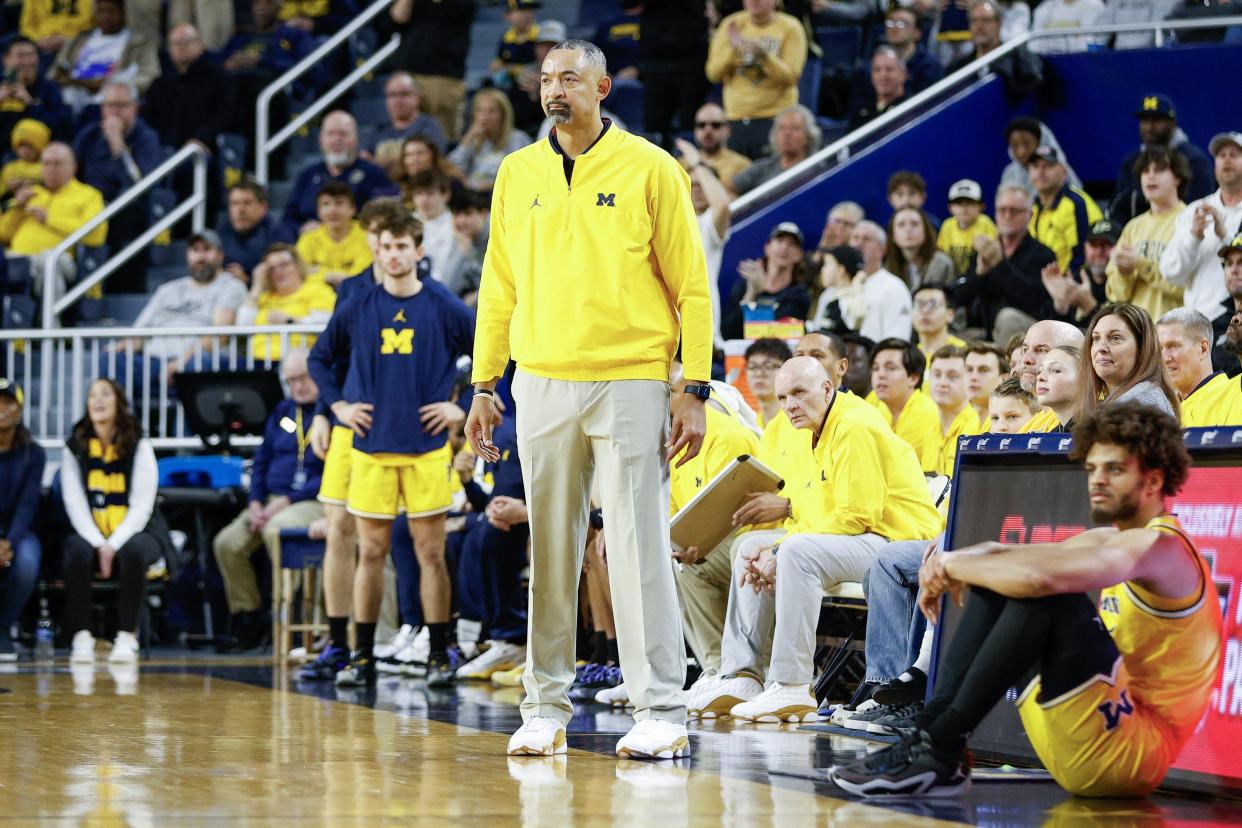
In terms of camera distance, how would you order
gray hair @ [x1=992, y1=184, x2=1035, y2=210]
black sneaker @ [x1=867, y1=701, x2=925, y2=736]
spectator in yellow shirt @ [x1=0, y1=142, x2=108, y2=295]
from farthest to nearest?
spectator in yellow shirt @ [x1=0, y1=142, x2=108, y2=295], gray hair @ [x1=992, y1=184, x2=1035, y2=210], black sneaker @ [x1=867, y1=701, x2=925, y2=736]

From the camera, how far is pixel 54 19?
1758 centimetres

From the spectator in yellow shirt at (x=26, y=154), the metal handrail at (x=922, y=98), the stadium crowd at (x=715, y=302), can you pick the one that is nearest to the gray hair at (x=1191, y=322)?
the stadium crowd at (x=715, y=302)

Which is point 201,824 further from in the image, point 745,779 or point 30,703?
point 30,703

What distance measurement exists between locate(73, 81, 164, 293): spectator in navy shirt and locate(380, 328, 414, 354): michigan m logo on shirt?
7.18m

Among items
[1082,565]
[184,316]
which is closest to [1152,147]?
[184,316]

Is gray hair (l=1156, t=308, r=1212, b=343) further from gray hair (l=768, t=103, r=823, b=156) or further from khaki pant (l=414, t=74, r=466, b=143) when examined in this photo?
khaki pant (l=414, t=74, r=466, b=143)

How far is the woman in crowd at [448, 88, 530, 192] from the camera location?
13742 mm

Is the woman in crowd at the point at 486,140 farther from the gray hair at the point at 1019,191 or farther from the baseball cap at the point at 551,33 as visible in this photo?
the gray hair at the point at 1019,191

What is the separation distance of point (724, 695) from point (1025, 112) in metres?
7.27

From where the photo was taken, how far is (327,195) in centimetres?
1334

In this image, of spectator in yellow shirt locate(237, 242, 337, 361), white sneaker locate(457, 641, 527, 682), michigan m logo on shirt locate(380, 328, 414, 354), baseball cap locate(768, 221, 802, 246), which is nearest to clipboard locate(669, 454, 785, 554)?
michigan m logo on shirt locate(380, 328, 414, 354)

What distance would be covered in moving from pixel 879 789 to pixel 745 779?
1.71 ft

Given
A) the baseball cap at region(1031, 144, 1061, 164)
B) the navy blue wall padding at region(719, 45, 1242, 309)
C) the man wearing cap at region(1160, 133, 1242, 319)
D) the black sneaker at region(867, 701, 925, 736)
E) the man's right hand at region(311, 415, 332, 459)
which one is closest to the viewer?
the black sneaker at region(867, 701, 925, 736)

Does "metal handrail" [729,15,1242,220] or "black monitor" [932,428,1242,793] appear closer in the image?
"black monitor" [932,428,1242,793]
